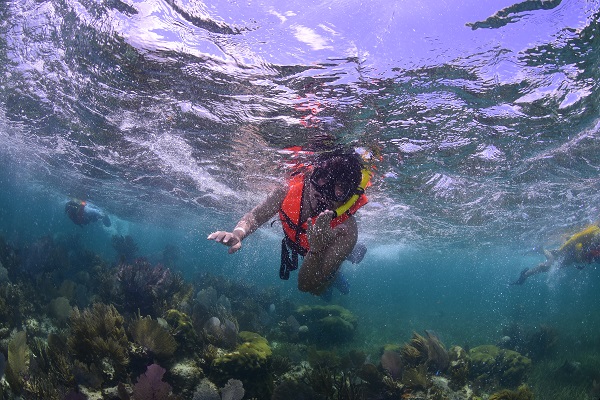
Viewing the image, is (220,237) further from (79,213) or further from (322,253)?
(79,213)

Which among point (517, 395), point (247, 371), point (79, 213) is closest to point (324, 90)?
point (247, 371)

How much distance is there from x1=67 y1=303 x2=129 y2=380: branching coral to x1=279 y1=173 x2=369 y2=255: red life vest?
4236mm

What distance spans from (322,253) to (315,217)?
3.78ft

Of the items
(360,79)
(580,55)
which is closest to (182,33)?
(360,79)

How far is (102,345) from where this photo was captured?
6078 mm

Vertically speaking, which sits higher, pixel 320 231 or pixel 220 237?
pixel 320 231

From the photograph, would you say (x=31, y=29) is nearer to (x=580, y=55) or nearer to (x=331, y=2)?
(x=331, y=2)

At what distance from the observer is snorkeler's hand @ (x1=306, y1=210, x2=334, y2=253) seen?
369 cm

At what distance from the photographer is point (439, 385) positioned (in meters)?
8.70

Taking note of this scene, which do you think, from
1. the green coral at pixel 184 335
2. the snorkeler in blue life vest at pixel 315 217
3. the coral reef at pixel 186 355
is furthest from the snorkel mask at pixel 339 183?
the green coral at pixel 184 335

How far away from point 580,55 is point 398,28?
4.01m

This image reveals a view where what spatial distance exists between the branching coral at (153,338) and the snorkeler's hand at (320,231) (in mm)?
4532

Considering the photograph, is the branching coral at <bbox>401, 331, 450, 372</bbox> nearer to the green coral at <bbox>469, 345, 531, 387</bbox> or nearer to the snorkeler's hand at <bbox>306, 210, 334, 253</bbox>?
the green coral at <bbox>469, 345, 531, 387</bbox>

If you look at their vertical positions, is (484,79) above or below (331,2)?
above
